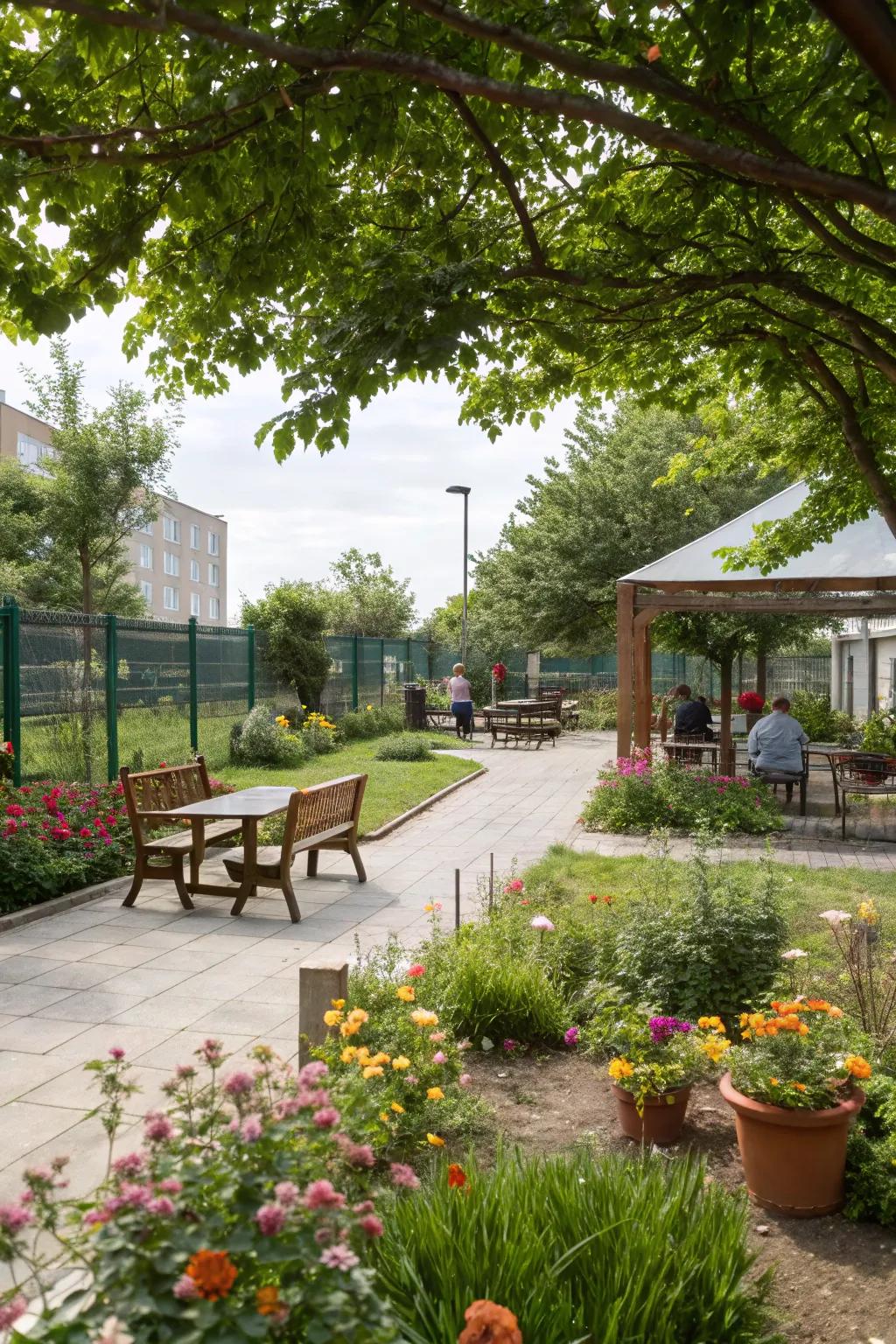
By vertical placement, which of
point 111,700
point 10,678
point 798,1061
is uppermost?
point 10,678

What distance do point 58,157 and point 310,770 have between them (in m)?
12.2

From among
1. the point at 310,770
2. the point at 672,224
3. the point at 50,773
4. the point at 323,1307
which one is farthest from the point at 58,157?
the point at 310,770

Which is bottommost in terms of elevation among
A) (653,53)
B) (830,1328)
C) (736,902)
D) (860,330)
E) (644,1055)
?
(830,1328)

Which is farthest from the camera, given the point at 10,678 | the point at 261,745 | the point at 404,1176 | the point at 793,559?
the point at 261,745

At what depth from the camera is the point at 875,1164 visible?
3484 millimetres

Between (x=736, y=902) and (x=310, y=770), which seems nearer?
(x=736, y=902)

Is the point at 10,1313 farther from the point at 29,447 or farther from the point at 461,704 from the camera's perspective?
the point at 29,447

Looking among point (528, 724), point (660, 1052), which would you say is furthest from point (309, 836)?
point (528, 724)

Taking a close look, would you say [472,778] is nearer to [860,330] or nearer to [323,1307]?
[860,330]

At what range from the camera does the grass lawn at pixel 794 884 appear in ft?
21.4

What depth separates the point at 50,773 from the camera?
34.4ft

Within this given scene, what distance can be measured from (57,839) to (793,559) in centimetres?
908

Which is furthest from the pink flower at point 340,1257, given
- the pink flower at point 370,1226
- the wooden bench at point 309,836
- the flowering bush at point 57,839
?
the flowering bush at point 57,839

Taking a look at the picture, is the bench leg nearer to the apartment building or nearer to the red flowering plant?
the red flowering plant
